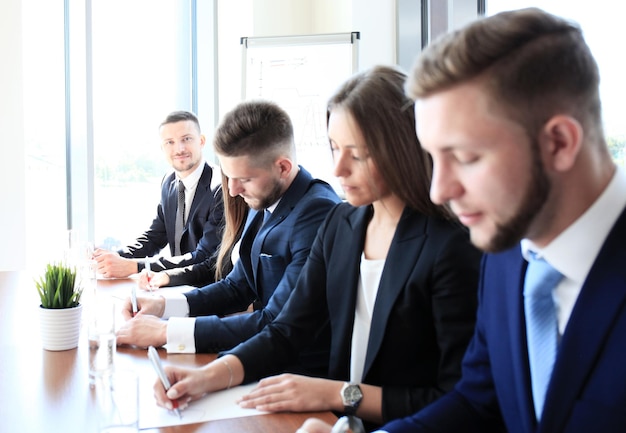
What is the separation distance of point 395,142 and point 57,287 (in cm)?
98

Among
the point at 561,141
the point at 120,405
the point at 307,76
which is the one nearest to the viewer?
the point at 561,141

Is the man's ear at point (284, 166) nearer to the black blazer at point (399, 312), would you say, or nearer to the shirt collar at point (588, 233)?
the black blazer at point (399, 312)

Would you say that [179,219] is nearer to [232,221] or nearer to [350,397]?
[232,221]

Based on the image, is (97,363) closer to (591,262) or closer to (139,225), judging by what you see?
(591,262)

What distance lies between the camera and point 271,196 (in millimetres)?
2172

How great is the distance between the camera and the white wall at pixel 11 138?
12.9 ft

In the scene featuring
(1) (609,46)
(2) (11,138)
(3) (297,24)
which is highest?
(3) (297,24)

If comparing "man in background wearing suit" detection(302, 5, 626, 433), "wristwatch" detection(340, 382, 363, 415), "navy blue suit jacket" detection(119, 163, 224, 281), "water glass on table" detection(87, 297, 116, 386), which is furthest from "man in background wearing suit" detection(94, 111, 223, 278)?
"man in background wearing suit" detection(302, 5, 626, 433)

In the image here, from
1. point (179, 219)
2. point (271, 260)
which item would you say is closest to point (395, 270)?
point (271, 260)

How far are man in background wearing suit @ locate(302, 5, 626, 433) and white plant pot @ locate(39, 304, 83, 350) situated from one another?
1.17 metres

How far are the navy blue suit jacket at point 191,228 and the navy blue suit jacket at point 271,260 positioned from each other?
2.00 feet

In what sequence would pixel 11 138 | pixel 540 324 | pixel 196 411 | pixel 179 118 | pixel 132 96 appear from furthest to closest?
1. pixel 132 96
2. pixel 11 138
3. pixel 179 118
4. pixel 196 411
5. pixel 540 324

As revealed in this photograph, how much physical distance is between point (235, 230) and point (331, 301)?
112 cm

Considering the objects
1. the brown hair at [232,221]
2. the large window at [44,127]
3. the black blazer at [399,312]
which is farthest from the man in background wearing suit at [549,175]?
the large window at [44,127]
